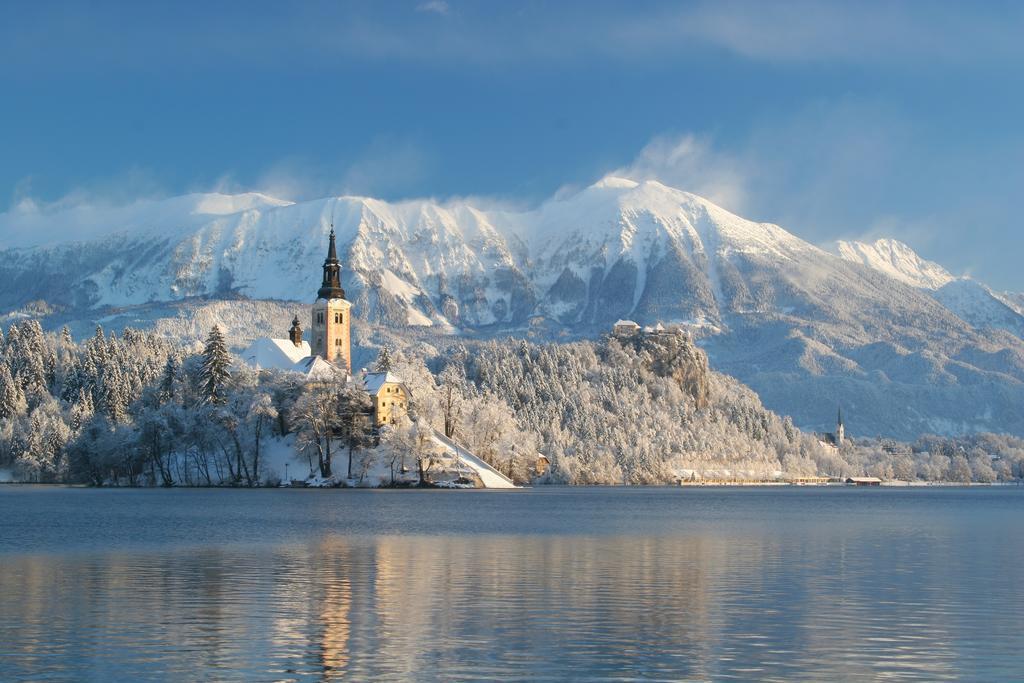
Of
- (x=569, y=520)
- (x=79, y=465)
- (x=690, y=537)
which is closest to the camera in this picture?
(x=690, y=537)

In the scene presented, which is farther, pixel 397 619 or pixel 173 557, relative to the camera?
pixel 173 557

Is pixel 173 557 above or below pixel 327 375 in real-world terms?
below

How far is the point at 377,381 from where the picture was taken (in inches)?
7347

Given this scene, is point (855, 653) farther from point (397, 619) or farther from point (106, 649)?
point (106, 649)

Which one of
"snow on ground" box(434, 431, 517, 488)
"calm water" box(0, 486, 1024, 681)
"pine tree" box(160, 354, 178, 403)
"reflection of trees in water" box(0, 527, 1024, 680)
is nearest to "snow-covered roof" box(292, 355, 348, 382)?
"snow on ground" box(434, 431, 517, 488)

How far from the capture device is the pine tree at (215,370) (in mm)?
174375

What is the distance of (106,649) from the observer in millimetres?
36875

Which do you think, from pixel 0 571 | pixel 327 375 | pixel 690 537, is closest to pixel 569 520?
pixel 690 537

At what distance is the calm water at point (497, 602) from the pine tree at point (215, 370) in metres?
80.9

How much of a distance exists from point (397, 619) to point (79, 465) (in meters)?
148

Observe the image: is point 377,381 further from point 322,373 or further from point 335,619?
point 335,619

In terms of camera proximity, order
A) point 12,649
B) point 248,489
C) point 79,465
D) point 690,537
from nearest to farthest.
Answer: point 12,649 < point 690,537 < point 248,489 < point 79,465

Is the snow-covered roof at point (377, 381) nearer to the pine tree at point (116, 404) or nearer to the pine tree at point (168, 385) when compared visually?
the pine tree at point (168, 385)

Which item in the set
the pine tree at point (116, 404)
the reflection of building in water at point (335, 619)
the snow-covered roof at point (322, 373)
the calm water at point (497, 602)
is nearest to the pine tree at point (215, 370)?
the snow-covered roof at point (322, 373)
